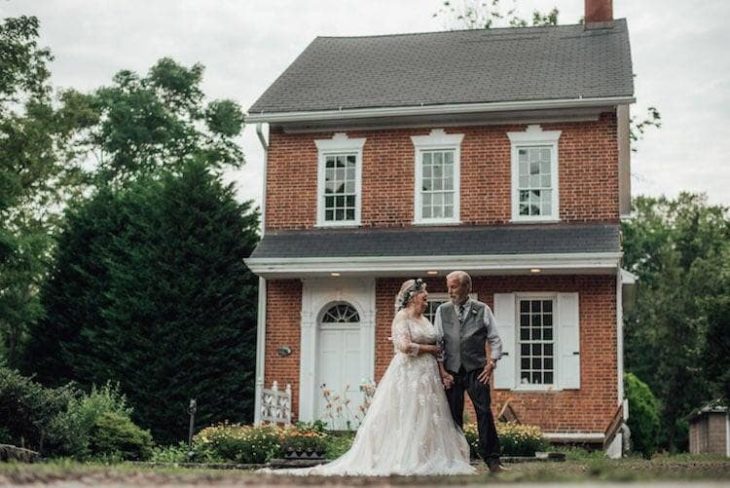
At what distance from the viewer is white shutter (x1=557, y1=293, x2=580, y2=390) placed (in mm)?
20562

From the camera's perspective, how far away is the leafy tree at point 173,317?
22375 millimetres

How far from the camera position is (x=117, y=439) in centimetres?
1783

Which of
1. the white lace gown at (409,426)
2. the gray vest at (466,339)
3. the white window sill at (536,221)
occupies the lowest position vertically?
the white lace gown at (409,426)

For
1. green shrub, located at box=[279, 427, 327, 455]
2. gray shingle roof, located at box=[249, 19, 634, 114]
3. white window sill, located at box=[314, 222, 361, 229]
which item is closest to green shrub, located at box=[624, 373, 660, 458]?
gray shingle roof, located at box=[249, 19, 634, 114]

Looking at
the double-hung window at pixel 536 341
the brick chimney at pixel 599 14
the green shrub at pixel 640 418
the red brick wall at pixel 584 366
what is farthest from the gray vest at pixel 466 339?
the green shrub at pixel 640 418

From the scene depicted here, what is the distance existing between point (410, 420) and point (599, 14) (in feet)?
51.2

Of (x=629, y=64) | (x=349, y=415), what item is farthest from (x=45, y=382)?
(x=629, y=64)

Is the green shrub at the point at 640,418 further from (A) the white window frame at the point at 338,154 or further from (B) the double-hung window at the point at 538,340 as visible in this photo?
(A) the white window frame at the point at 338,154

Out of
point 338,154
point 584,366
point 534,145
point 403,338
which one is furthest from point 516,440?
point 338,154

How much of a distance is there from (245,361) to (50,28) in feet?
37.3

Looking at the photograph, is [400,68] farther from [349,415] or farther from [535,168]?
[349,415]

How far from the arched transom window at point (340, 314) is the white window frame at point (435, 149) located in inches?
81.1

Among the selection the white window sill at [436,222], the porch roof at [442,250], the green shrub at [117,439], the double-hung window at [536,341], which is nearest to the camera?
the green shrub at [117,439]

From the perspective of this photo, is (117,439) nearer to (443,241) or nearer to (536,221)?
(443,241)
